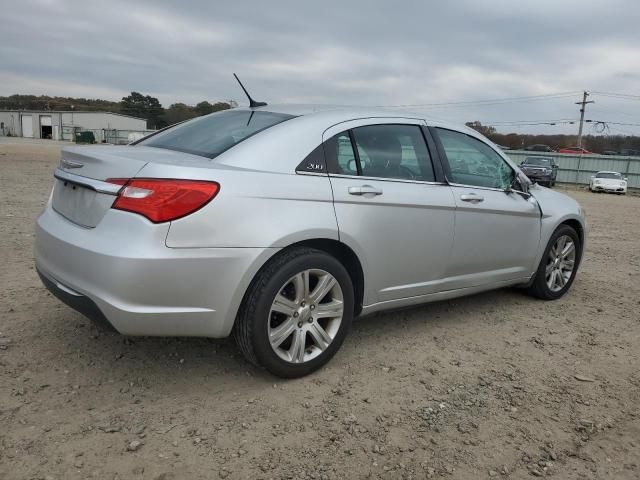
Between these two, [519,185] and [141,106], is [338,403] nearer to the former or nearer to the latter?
[519,185]

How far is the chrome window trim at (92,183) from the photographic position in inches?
106

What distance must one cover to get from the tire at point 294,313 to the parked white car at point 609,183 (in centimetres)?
2848

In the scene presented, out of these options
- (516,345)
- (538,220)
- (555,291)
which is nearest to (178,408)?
(516,345)

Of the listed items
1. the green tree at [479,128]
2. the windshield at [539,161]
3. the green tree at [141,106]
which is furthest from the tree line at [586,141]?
the green tree at [141,106]

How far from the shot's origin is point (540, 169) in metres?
27.8

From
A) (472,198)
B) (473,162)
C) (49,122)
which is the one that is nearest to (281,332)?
(472,198)

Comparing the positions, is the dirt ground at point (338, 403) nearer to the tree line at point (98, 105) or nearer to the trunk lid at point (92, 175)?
the trunk lid at point (92, 175)

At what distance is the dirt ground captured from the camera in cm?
239

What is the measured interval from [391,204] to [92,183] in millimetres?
1737

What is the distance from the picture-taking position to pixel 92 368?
124 inches

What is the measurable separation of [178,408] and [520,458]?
1.69 metres

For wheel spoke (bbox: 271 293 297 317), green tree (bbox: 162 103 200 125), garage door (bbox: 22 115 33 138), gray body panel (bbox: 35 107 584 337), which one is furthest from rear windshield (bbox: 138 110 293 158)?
garage door (bbox: 22 115 33 138)

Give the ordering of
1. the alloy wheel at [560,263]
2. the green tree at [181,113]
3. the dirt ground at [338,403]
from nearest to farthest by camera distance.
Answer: the dirt ground at [338,403], the alloy wheel at [560,263], the green tree at [181,113]

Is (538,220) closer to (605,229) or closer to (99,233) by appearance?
(99,233)
